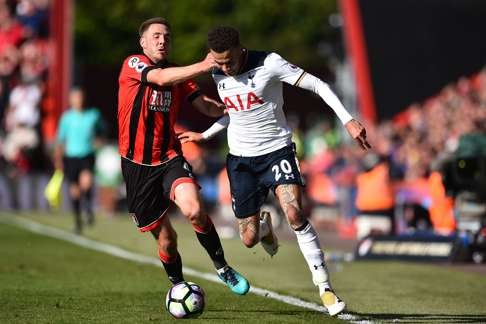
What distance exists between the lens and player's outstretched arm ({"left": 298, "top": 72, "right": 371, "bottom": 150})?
9.24m

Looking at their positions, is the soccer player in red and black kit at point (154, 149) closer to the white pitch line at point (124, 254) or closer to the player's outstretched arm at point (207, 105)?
the player's outstretched arm at point (207, 105)

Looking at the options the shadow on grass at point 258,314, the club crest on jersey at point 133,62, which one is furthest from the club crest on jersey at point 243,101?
the shadow on grass at point 258,314

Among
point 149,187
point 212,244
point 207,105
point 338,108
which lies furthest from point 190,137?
point 338,108

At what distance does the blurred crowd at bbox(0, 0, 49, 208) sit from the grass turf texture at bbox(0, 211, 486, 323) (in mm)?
14552

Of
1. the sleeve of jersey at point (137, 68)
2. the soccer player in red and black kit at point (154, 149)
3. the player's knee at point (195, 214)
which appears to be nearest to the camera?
the player's knee at point (195, 214)

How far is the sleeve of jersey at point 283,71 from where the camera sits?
32.0 feet

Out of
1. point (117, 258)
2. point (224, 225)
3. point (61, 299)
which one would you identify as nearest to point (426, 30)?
point (224, 225)

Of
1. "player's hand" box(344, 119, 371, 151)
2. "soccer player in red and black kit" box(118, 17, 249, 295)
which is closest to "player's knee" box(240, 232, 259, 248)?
"soccer player in red and black kit" box(118, 17, 249, 295)

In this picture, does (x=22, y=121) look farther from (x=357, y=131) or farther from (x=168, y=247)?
(x=357, y=131)

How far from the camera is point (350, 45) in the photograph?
26.8m

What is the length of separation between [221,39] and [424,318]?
2594mm

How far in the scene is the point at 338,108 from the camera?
9523mm

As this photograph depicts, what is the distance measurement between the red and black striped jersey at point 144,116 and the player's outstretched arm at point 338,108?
3.52 ft

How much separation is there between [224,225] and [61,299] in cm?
1466
